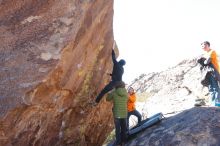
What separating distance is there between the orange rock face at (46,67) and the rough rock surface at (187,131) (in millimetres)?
2646

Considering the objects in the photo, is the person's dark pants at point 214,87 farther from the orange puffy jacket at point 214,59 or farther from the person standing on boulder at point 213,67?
the orange puffy jacket at point 214,59

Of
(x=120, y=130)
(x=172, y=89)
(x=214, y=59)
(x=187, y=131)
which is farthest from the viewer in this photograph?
(x=172, y=89)

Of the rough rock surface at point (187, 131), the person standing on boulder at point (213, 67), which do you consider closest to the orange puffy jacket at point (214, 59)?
the person standing on boulder at point (213, 67)

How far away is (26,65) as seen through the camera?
1094 centimetres

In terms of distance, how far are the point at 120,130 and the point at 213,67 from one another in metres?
3.36

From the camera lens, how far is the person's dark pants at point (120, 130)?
423 inches

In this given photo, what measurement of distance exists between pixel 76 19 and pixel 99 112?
427cm

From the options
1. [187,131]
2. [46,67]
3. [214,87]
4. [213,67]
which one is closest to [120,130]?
[187,131]

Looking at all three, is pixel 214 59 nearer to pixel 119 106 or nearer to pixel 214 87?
pixel 214 87

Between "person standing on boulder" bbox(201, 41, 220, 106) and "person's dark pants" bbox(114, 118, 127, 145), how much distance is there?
2.89m

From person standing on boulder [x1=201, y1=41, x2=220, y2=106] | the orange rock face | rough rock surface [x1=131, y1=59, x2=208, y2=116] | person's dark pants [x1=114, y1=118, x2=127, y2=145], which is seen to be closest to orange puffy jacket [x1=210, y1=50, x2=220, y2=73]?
person standing on boulder [x1=201, y1=41, x2=220, y2=106]

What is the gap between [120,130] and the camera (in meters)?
10.9

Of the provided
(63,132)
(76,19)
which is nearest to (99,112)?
(63,132)

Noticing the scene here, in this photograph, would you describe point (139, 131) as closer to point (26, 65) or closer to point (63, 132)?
point (63, 132)
